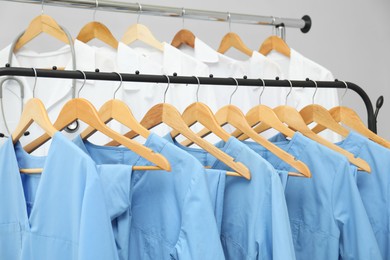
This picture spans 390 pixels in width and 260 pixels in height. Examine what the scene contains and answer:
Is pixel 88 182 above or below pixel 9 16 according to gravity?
below

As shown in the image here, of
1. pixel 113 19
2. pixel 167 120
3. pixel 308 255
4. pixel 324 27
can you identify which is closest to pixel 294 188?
pixel 308 255

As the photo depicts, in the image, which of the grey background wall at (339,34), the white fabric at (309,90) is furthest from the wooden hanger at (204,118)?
the grey background wall at (339,34)

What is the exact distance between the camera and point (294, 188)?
1.47 meters

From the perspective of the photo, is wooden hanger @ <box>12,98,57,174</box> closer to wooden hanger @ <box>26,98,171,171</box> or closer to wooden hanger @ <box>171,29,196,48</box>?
wooden hanger @ <box>26,98,171,171</box>

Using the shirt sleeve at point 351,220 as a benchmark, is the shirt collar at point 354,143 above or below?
above

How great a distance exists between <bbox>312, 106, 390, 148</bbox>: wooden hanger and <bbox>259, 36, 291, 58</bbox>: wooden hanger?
1.56 feet

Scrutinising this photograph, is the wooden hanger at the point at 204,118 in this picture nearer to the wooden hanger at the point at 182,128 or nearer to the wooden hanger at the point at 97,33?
the wooden hanger at the point at 182,128

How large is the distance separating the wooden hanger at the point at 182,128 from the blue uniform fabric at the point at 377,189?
399 mm

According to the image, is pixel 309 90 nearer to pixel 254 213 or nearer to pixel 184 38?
pixel 184 38

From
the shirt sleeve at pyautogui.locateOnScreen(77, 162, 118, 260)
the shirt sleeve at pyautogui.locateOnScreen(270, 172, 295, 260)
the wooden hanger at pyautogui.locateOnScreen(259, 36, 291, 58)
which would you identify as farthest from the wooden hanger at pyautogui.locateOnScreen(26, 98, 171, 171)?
the wooden hanger at pyautogui.locateOnScreen(259, 36, 291, 58)

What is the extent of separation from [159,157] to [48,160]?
0.22 meters

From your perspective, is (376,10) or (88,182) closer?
(88,182)

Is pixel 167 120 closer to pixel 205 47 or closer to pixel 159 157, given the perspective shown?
pixel 159 157

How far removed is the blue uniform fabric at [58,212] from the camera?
1018mm
